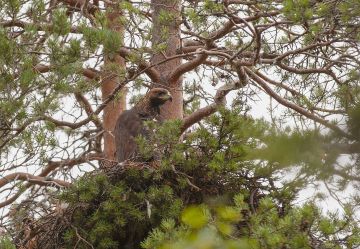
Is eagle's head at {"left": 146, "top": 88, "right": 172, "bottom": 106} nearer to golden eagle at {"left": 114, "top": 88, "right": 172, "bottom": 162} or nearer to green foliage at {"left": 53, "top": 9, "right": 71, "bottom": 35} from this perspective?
golden eagle at {"left": 114, "top": 88, "right": 172, "bottom": 162}

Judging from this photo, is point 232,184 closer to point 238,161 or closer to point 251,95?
point 238,161

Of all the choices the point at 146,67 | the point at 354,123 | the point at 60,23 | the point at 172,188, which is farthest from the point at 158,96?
the point at 354,123

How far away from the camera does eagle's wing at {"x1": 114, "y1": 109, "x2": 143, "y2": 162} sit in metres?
8.29

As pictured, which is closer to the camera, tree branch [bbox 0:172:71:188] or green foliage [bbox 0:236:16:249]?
green foliage [bbox 0:236:16:249]

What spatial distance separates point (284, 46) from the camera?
7.42m

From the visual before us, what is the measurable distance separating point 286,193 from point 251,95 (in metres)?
1.99

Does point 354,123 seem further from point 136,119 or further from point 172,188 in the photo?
point 136,119

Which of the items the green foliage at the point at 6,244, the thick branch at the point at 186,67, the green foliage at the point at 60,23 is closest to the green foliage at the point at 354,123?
the green foliage at the point at 60,23

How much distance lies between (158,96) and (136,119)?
393 mm

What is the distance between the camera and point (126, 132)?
332 inches

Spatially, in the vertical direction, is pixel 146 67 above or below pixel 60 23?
above

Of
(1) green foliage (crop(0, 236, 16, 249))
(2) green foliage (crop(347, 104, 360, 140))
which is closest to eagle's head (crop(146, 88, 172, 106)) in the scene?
(1) green foliage (crop(0, 236, 16, 249))

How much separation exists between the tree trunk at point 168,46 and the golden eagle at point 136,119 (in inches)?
4.1

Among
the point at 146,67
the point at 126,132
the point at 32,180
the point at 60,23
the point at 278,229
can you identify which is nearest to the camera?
the point at 278,229
